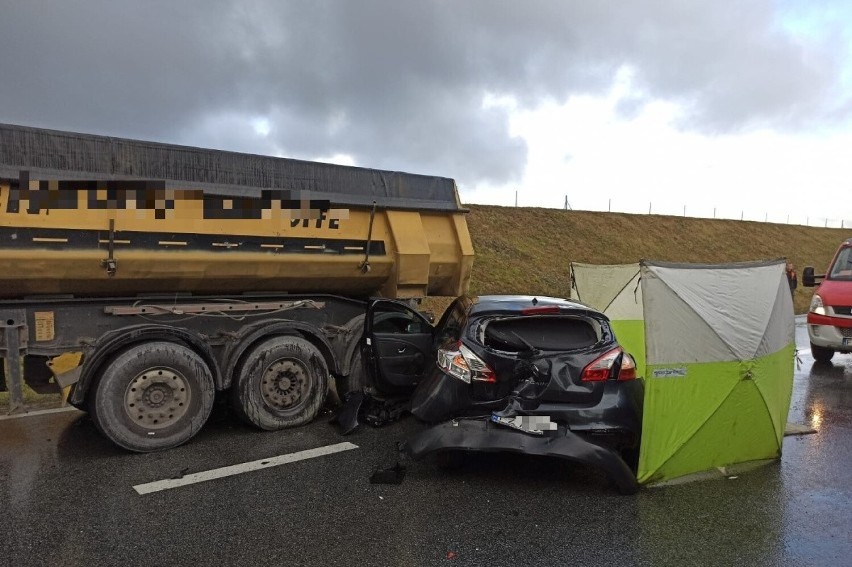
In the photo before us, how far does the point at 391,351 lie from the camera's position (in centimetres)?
625

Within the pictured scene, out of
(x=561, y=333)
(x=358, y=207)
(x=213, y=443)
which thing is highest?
(x=358, y=207)

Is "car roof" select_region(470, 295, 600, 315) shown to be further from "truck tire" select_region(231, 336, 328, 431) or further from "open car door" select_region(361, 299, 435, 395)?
"truck tire" select_region(231, 336, 328, 431)

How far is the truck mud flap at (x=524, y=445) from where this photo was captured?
415cm

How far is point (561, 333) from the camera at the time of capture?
15.5ft

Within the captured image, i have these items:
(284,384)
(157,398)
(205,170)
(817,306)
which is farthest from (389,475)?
(817,306)

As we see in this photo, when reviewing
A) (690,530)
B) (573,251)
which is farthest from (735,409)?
(573,251)

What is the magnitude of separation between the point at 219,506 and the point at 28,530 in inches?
43.5

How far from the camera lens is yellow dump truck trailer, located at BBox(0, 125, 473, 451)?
478 centimetres

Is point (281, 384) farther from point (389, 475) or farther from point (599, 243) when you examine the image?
point (599, 243)

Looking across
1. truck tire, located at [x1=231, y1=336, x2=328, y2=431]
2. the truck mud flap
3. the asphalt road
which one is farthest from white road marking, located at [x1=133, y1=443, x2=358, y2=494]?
the truck mud flap

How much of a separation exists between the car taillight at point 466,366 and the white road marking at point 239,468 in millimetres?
1394

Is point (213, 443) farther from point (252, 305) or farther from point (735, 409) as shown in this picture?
point (735, 409)

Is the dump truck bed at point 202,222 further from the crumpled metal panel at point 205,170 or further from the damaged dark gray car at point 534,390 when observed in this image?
the damaged dark gray car at point 534,390

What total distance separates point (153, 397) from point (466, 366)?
2809mm
